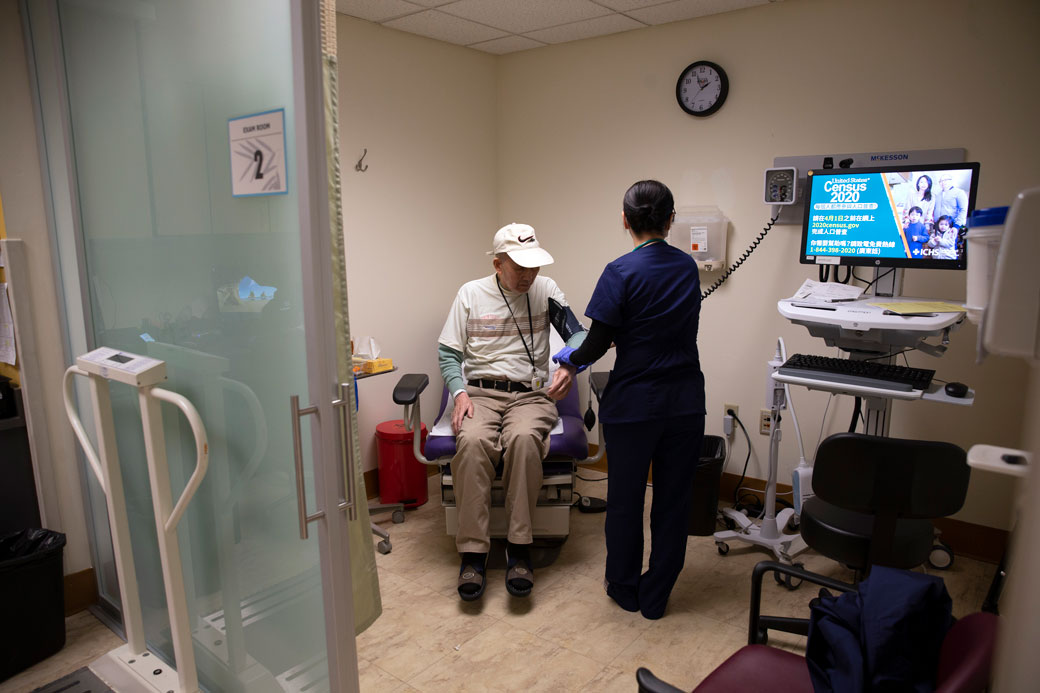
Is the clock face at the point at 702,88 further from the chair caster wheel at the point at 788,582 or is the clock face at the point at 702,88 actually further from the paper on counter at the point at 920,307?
the chair caster wheel at the point at 788,582

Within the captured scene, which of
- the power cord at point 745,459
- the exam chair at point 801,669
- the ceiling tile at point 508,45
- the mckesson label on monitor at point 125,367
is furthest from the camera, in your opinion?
the ceiling tile at point 508,45

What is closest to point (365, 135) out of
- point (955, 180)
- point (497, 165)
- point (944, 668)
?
point (497, 165)

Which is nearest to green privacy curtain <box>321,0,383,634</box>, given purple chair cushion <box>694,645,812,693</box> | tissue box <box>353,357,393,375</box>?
purple chair cushion <box>694,645,812,693</box>

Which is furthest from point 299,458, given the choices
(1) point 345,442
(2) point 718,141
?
(2) point 718,141

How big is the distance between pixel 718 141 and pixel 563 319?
3.78ft

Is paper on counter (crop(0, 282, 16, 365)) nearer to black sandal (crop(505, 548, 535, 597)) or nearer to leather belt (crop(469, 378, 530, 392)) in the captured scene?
leather belt (crop(469, 378, 530, 392))

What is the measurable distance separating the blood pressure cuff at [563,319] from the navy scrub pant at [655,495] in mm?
648

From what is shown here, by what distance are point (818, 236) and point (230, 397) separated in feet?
7.18

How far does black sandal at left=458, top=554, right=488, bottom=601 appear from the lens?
2447 millimetres

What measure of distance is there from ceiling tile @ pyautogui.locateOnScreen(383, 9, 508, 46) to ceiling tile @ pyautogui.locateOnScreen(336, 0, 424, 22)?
2.6 inches

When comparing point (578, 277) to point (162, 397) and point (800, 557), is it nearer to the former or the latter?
point (800, 557)

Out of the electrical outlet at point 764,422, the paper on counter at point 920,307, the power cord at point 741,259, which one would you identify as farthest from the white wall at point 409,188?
the paper on counter at point 920,307

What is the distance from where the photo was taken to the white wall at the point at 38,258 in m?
2.14

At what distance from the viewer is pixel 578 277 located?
3766 mm
